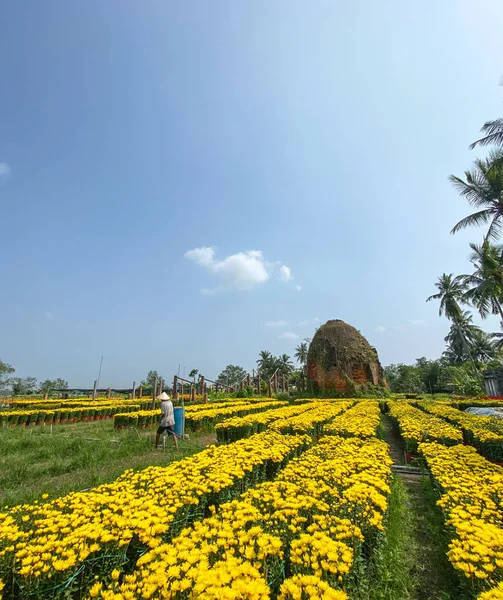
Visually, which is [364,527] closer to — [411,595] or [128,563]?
[411,595]

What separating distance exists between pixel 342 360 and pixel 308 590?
29.4 metres

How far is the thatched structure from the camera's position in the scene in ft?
94.3

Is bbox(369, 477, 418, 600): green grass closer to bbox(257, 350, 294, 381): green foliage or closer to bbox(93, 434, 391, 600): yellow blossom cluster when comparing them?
bbox(93, 434, 391, 600): yellow blossom cluster

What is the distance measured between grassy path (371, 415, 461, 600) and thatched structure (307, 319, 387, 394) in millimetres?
24330

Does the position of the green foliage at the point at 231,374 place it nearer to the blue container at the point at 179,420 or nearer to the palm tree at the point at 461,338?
the palm tree at the point at 461,338

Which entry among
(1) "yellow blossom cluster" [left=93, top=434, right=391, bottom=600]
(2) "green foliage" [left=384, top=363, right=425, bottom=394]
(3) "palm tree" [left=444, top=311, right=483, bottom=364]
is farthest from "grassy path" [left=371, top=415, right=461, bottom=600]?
(2) "green foliage" [left=384, top=363, right=425, bottom=394]

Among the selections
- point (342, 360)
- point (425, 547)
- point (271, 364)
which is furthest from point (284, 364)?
point (425, 547)

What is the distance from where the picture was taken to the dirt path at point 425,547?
2.98m

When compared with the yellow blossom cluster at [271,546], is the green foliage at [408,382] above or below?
above

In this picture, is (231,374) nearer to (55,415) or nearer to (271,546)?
(55,415)

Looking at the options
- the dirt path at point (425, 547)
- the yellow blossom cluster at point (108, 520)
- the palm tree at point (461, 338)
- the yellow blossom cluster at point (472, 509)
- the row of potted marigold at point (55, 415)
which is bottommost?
the dirt path at point (425, 547)

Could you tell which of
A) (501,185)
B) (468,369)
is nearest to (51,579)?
(501,185)

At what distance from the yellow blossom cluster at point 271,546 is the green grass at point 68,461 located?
12.9 ft

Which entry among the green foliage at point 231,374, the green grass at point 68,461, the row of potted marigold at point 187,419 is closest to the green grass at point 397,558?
the green grass at point 68,461
